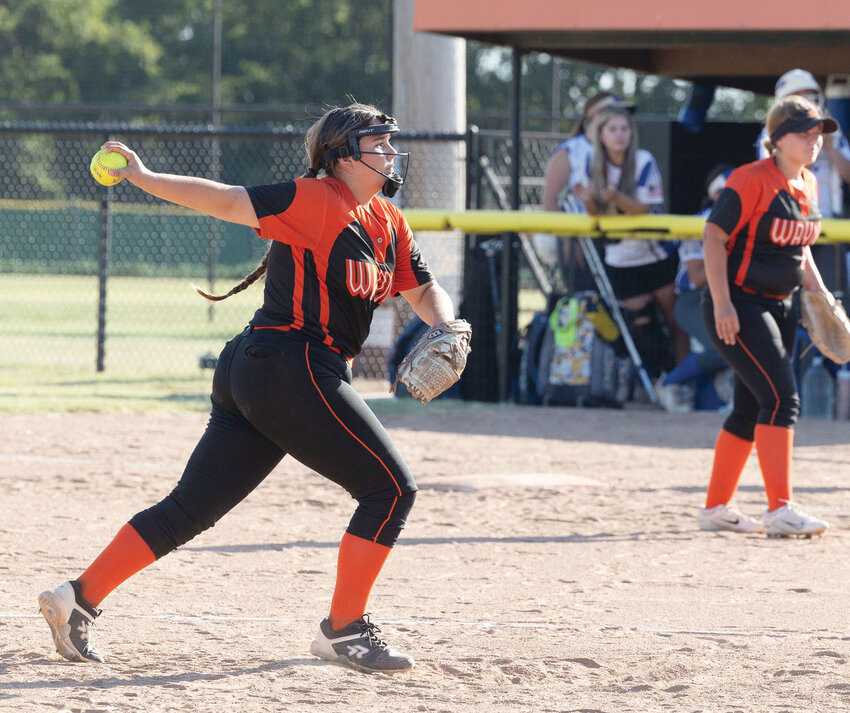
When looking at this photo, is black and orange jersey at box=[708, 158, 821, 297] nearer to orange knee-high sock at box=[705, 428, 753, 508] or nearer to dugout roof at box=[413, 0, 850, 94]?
orange knee-high sock at box=[705, 428, 753, 508]

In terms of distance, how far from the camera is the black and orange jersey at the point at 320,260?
4.16 meters

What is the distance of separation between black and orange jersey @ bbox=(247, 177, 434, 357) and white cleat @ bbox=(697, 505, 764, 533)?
2.88 m

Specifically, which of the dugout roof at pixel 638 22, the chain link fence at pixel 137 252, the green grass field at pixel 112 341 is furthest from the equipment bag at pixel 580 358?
the green grass field at pixel 112 341

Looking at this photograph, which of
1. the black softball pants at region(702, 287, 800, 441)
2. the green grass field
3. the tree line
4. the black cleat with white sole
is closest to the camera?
the black cleat with white sole

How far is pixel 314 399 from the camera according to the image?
418 centimetres

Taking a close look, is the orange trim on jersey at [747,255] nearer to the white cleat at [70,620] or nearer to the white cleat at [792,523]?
the white cleat at [792,523]

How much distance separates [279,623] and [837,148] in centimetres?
726

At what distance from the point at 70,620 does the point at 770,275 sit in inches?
142

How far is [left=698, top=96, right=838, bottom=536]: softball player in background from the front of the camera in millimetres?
6359

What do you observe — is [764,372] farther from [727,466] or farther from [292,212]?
[292,212]

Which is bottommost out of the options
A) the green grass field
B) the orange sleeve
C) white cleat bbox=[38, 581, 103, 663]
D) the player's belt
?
the green grass field

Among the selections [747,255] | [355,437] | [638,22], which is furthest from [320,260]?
[638,22]

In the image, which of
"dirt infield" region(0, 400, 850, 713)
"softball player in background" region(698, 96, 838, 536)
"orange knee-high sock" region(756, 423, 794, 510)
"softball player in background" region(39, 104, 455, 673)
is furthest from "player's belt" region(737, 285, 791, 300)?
"softball player in background" region(39, 104, 455, 673)

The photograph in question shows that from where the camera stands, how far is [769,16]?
10562 millimetres
